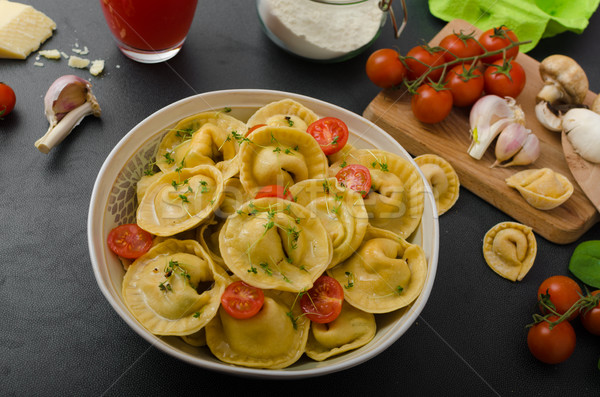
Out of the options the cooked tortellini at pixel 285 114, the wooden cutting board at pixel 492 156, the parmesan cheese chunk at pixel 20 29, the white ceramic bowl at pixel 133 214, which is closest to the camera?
the white ceramic bowl at pixel 133 214

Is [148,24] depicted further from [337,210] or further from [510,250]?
[510,250]

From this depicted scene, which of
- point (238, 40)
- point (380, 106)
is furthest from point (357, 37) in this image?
point (238, 40)

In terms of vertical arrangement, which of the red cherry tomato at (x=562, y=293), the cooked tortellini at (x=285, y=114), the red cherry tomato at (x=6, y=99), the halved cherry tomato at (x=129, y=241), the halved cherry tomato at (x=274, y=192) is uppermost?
the cooked tortellini at (x=285, y=114)

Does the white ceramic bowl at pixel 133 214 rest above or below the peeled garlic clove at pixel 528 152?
above

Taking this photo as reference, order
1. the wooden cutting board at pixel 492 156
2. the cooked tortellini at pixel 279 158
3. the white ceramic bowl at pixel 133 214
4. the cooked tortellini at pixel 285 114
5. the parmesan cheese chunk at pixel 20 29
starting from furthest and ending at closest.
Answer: the parmesan cheese chunk at pixel 20 29 < the wooden cutting board at pixel 492 156 < the cooked tortellini at pixel 285 114 < the cooked tortellini at pixel 279 158 < the white ceramic bowl at pixel 133 214

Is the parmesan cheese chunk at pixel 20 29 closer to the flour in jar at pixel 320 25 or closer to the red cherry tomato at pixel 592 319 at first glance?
the flour in jar at pixel 320 25

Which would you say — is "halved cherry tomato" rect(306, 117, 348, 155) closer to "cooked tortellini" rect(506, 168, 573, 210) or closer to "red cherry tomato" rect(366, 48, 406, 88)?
"red cherry tomato" rect(366, 48, 406, 88)

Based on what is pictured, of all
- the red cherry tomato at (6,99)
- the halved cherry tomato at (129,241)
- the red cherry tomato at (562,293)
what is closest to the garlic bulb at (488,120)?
the red cherry tomato at (562,293)
